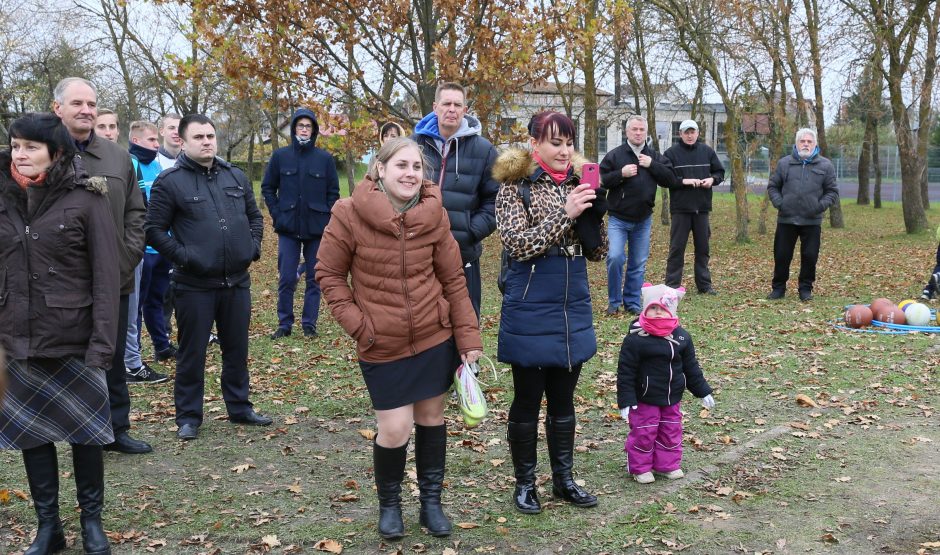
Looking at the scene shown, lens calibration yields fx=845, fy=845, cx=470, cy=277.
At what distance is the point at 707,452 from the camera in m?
5.64

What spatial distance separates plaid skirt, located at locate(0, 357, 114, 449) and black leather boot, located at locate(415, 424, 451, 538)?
5.12ft

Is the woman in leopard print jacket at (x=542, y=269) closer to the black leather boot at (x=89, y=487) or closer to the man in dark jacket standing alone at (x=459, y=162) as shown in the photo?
the man in dark jacket standing alone at (x=459, y=162)

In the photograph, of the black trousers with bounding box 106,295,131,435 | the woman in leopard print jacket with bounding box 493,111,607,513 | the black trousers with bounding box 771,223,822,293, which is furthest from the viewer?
the black trousers with bounding box 771,223,822,293

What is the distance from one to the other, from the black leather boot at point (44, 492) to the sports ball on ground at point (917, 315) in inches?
342

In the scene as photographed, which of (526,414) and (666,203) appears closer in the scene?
(526,414)

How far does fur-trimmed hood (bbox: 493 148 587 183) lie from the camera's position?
178 inches

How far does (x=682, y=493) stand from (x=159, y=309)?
564 cm

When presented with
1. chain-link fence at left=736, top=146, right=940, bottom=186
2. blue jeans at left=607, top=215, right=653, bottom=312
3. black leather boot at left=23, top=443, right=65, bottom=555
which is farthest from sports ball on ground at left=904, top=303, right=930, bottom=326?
A: chain-link fence at left=736, top=146, right=940, bottom=186

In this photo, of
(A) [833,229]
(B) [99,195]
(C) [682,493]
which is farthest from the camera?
(A) [833,229]

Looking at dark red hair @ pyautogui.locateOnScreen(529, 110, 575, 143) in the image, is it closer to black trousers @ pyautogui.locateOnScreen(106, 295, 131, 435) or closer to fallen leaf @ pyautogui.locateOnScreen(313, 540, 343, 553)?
fallen leaf @ pyautogui.locateOnScreen(313, 540, 343, 553)

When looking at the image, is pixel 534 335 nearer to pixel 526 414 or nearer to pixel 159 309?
pixel 526 414

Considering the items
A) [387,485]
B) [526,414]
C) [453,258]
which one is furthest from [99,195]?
[526,414]

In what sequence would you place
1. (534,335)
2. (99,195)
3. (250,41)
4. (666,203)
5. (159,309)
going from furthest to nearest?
(666,203) < (250,41) < (159,309) < (534,335) < (99,195)

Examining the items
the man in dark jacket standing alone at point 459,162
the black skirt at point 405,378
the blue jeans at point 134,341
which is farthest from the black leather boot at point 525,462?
the blue jeans at point 134,341
